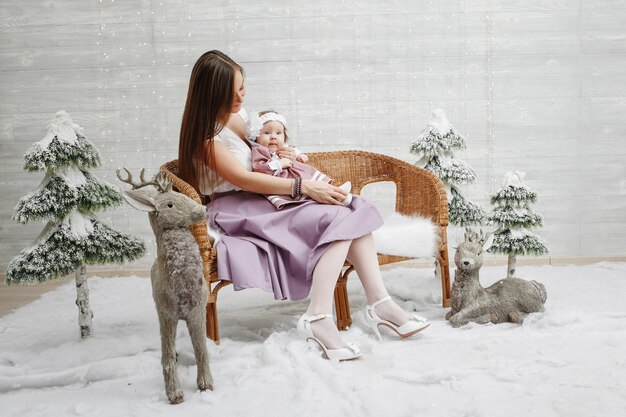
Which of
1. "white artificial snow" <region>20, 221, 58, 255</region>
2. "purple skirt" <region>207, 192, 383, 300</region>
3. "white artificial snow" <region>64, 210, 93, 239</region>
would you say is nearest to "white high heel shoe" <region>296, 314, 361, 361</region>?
"purple skirt" <region>207, 192, 383, 300</region>

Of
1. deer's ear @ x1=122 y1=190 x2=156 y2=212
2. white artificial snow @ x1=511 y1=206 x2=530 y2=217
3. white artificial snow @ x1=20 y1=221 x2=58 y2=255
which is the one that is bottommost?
white artificial snow @ x1=511 y1=206 x2=530 y2=217

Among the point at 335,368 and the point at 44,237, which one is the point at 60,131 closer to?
the point at 44,237

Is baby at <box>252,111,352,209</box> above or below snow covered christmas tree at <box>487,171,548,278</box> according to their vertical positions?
above

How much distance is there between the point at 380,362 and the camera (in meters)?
2.26

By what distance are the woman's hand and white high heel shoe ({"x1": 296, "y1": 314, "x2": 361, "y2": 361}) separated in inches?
18.1

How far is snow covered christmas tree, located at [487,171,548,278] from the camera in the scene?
10.1 ft

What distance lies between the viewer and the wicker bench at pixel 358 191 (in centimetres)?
244

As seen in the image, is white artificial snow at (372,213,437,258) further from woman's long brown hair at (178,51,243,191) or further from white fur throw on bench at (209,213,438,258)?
woman's long brown hair at (178,51,243,191)

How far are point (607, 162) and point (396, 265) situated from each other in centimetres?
144

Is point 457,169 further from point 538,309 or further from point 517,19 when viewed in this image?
point 517,19

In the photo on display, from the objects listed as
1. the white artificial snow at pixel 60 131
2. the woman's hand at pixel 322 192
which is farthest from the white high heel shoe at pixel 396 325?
the white artificial snow at pixel 60 131

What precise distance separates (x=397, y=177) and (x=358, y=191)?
0.70ft

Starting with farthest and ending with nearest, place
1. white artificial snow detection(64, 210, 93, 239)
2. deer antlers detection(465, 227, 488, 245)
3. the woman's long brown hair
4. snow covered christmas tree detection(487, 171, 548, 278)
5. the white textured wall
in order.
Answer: the white textured wall → snow covered christmas tree detection(487, 171, 548, 278) → deer antlers detection(465, 227, 488, 245) → white artificial snow detection(64, 210, 93, 239) → the woman's long brown hair

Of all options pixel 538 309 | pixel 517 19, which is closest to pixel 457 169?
pixel 538 309
